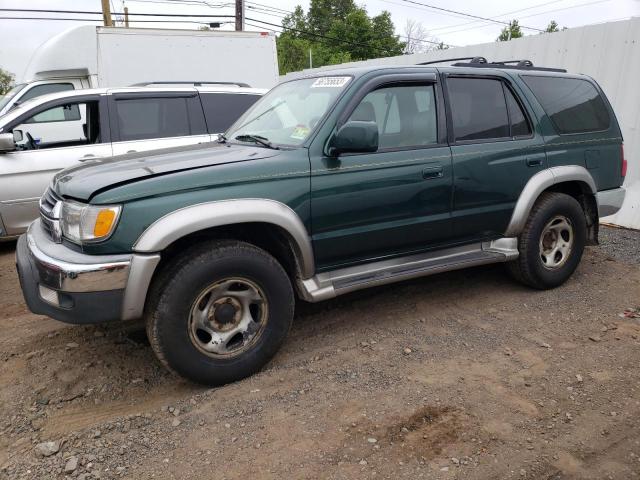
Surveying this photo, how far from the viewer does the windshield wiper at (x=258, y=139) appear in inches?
139

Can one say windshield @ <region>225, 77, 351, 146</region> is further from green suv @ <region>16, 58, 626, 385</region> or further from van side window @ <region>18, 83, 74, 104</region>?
van side window @ <region>18, 83, 74, 104</region>

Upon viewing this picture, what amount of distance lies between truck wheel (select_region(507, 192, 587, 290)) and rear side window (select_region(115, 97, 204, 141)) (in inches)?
157

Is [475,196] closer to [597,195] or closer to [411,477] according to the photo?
[597,195]

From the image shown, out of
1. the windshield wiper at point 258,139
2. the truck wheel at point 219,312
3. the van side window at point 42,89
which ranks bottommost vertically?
the truck wheel at point 219,312

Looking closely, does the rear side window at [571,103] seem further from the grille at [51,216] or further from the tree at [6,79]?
the tree at [6,79]

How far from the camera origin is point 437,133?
12.6 feet

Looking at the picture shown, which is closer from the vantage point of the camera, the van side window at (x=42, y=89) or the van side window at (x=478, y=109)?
the van side window at (x=478, y=109)

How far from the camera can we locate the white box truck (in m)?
9.42

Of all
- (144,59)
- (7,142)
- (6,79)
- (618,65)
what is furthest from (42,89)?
(6,79)

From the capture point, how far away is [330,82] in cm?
374

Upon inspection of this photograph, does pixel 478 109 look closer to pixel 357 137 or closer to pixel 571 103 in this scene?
pixel 571 103

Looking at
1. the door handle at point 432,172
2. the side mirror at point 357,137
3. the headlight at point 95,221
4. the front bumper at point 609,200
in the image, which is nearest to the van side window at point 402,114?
the door handle at point 432,172

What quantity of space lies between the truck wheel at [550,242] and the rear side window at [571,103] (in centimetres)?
64

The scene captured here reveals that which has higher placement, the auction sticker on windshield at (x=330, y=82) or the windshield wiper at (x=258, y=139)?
the auction sticker on windshield at (x=330, y=82)
